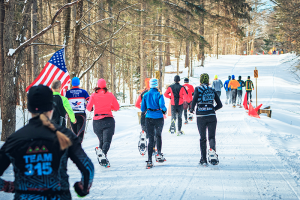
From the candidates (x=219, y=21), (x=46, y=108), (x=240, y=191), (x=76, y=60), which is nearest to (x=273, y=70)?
(x=219, y=21)

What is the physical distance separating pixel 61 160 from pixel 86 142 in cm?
787

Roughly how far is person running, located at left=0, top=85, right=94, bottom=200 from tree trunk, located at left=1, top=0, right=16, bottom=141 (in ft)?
23.4

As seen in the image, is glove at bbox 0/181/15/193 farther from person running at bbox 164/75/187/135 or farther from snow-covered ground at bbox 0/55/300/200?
person running at bbox 164/75/187/135

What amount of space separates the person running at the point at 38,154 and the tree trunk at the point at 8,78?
712 centimetres

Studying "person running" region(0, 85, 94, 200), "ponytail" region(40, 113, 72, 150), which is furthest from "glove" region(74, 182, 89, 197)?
"ponytail" region(40, 113, 72, 150)

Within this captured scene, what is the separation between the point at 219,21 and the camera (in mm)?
20750

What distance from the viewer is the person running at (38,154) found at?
Answer: 2066 mm

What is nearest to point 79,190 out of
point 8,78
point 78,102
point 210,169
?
point 210,169

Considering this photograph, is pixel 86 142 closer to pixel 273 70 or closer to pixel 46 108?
pixel 46 108

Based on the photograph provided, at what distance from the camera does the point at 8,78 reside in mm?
8430

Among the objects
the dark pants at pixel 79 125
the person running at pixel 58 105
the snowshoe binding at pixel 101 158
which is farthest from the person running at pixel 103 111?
the dark pants at pixel 79 125

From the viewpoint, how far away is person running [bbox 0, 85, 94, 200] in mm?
2066

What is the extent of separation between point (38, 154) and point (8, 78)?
743 centimetres

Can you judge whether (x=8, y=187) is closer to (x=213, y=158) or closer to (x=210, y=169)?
(x=210, y=169)
